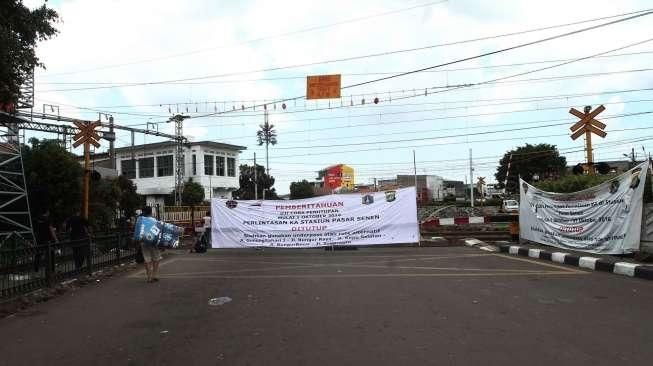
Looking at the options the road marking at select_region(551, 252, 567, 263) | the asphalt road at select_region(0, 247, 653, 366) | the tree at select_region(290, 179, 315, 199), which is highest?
the tree at select_region(290, 179, 315, 199)

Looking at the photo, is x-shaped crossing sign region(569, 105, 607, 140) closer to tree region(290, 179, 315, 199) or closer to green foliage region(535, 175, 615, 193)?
green foliage region(535, 175, 615, 193)

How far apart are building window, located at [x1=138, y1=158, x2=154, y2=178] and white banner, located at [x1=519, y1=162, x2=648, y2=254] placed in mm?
65920

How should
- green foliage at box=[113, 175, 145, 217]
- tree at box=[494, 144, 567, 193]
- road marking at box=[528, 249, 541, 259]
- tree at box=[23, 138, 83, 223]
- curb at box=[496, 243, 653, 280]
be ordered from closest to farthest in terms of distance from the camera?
curb at box=[496, 243, 653, 280]
road marking at box=[528, 249, 541, 259]
tree at box=[23, 138, 83, 223]
green foliage at box=[113, 175, 145, 217]
tree at box=[494, 144, 567, 193]

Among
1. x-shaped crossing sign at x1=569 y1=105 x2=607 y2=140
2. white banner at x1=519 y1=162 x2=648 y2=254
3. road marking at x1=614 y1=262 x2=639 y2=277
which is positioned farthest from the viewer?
x-shaped crossing sign at x1=569 y1=105 x2=607 y2=140

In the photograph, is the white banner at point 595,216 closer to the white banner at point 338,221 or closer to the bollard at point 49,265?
the white banner at point 338,221

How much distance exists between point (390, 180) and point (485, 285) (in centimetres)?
11450

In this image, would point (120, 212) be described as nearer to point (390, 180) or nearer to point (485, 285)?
point (485, 285)

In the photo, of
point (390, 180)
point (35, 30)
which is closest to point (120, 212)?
point (35, 30)

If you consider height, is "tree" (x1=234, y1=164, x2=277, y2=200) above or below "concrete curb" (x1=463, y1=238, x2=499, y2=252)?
above

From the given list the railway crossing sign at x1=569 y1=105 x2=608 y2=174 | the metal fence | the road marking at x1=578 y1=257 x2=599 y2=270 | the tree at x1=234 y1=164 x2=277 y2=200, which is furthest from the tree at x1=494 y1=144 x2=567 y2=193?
the metal fence

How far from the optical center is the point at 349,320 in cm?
802

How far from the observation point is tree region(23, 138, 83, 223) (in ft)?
77.8

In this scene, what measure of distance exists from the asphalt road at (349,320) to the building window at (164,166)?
65447mm

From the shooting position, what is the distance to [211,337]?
23.6 feet
